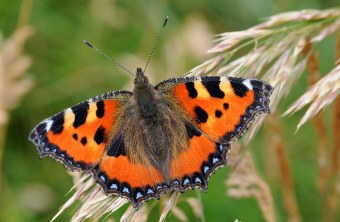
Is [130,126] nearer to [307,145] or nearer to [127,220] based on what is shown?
[127,220]

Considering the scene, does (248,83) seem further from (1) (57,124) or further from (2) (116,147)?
(1) (57,124)

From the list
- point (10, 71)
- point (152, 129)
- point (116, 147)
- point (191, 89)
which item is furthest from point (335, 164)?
point (10, 71)

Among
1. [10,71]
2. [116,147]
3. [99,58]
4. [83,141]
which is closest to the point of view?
[83,141]

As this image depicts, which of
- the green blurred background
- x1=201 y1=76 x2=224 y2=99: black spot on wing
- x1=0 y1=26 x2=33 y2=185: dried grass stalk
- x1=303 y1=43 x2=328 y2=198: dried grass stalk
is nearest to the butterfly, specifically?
x1=201 y1=76 x2=224 y2=99: black spot on wing

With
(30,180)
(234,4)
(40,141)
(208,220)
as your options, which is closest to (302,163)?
(208,220)

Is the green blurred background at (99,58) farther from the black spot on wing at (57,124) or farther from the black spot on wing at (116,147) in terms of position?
the black spot on wing at (57,124)

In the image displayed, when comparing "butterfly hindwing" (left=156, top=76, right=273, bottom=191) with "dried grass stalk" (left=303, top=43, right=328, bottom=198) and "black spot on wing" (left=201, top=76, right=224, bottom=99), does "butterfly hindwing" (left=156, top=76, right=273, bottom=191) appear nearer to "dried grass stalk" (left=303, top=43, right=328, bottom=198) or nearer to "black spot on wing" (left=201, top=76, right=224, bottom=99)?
"black spot on wing" (left=201, top=76, right=224, bottom=99)
